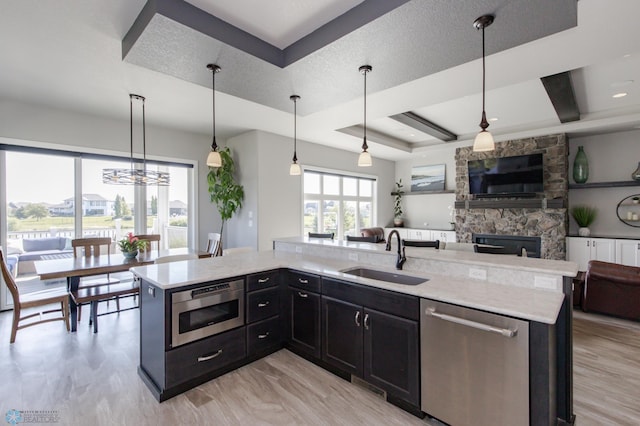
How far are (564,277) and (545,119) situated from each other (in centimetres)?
494

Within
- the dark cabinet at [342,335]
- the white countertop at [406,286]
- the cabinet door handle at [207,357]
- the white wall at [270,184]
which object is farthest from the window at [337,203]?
the cabinet door handle at [207,357]

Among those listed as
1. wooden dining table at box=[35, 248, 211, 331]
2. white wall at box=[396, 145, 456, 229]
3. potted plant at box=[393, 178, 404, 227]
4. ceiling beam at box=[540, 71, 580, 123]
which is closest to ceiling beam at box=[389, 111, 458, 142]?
white wall at box=[396, 145, 456, 229]

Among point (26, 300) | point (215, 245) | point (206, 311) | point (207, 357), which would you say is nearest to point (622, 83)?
point (206, 311)

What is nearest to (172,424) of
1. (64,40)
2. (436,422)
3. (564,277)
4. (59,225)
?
(436,422)

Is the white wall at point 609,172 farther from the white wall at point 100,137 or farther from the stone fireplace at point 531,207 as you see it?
the white wall at point 100,137

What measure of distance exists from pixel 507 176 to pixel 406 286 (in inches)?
209

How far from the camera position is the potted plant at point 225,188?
5.41 meters

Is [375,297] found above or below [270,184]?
below

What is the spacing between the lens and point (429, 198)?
8.16 meters

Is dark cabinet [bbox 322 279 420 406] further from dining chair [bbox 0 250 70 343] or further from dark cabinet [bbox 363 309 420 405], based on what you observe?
dining chair [bbox 0 250 70 343]

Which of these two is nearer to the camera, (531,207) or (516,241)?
(531,207)

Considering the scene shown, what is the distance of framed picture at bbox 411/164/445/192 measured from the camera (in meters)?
7.88

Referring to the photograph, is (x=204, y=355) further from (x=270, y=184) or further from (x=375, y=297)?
(x=270, y=184)

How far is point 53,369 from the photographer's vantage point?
266cm
